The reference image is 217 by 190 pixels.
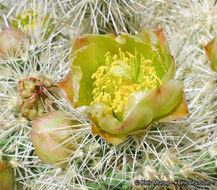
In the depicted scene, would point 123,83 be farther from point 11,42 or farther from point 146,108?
point 11,42

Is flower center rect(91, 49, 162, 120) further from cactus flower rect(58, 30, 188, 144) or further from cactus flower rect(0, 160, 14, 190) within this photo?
cactus flower rect(0, 160, 14, 190)

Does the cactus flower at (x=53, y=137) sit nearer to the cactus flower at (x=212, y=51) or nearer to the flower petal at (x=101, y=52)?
the flower petal at (x=101, y=52)

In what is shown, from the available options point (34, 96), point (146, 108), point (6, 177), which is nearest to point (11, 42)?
point (34, 96)

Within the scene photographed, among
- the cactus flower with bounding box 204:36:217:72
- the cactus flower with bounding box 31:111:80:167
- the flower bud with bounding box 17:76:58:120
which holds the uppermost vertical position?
the cactus flower with bounding box 204:36:217:72

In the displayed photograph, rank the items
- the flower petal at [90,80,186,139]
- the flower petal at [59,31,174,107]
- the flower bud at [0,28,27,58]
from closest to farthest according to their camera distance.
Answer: the flower petal at [90,80,186,139], the flower petal at [59,31,174,107], the flower bud at [0,28,27,58]

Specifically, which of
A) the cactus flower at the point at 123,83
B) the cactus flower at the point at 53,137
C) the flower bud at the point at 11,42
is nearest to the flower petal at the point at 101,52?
the cactus flower at the point at 123,83

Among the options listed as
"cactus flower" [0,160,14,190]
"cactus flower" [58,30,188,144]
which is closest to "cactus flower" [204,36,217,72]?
"cactus flower" [58,30,188,144]
